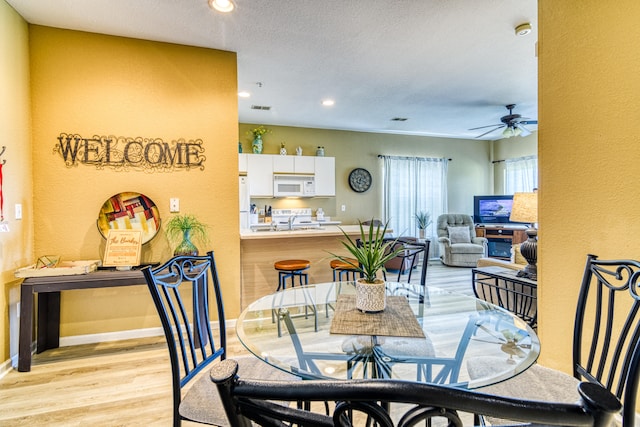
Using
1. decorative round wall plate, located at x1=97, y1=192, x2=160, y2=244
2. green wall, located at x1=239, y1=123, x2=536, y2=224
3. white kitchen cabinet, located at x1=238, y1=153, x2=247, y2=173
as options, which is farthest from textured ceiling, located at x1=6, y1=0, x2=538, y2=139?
decorative round wall plate, located at x1=97, y1=192, x2=160, y2=244

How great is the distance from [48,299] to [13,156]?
1174 millimetres

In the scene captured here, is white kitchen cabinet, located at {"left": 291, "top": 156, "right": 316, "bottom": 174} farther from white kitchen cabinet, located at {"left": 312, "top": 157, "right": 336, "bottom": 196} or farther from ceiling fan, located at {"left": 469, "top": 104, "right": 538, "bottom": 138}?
ceiling fan, located at {"left": 469, "top": 104, "right": 538, "bottom": 138}

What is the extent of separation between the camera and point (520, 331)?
138 centimetres

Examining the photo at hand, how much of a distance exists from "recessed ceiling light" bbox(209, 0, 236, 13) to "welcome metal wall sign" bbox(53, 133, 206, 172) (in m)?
1.12

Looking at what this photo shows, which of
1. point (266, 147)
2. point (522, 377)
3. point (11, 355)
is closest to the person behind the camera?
point (522, 377)

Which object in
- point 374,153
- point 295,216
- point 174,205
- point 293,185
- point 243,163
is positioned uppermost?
point 374,153

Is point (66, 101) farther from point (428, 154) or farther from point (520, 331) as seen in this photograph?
point (428, 154)

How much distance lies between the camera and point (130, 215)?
9.30 ft

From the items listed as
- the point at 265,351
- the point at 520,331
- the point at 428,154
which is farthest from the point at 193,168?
the point at 428,154

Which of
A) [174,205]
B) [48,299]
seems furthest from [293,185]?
[48,299]

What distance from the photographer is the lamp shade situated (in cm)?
234

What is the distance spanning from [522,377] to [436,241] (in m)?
5.97

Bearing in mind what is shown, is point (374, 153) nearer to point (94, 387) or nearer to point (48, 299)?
point (48, 299)

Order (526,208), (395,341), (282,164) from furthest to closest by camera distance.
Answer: (282,164), (526,208), (395,341)
